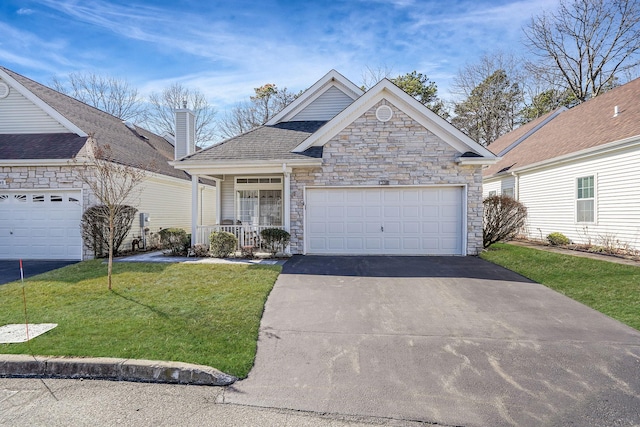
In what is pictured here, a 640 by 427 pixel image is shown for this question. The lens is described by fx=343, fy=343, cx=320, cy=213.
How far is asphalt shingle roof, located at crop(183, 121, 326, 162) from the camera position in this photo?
1124 centimetres

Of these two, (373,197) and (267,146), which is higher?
(267,146)

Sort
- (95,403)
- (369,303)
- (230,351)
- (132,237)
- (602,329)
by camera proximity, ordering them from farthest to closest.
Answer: (132,237), (369,303), (602,329), (230,351), (95,403)

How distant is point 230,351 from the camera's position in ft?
14.1

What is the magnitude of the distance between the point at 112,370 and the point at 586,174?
1421 centimetres

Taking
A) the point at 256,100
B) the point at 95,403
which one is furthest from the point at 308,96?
the point at 256,100

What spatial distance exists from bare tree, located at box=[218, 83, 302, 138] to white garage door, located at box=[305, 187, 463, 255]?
65.5 feet

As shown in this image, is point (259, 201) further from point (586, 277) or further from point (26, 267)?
point (586, 277)

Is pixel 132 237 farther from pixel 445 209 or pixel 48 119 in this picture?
pixel 445 209

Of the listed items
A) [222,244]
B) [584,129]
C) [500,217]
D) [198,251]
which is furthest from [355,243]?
[584,129]

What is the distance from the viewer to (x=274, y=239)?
35.1 ft

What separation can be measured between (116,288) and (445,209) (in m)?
9.42

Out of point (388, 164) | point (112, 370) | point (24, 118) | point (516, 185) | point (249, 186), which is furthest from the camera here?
point (516, 185)

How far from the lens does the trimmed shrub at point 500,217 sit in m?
11.9

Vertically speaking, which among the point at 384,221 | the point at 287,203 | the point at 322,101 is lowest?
the point at 384,221
